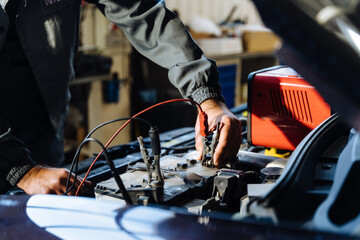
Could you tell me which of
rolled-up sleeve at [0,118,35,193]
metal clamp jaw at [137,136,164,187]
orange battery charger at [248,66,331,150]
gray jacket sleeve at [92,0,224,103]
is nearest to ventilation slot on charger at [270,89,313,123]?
orange battery charger at [248,66,331,150]

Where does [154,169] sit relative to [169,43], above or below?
below

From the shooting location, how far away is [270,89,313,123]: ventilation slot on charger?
125cm

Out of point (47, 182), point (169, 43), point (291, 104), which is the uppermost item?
point (169, 43)

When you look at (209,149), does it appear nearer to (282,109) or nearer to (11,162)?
(282,109)

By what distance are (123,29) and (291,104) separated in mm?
697

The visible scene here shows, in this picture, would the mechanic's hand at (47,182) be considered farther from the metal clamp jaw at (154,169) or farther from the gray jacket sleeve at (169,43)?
the gray jacket sleeve at (169,43)

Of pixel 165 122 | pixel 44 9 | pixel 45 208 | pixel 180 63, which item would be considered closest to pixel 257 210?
pixel 45 208

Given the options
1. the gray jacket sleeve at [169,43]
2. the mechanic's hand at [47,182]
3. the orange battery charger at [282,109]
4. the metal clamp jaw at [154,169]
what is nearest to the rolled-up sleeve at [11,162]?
the mechanic's hand at [47,182]

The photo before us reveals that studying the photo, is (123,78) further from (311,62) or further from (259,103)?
(311,62)

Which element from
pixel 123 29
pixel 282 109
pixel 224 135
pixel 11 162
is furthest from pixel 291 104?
pixel 11 162

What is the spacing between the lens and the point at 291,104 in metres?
1.27

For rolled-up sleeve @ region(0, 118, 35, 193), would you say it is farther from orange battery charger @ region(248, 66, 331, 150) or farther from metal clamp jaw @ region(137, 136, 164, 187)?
orange battery charger @ region(248, 66, 331, 150)

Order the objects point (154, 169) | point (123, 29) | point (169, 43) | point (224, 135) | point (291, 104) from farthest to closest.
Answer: point (123, 29)
point (169, 43)
point (291, 104)
point (224, 135)
point (154, 169)

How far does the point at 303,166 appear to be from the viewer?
826 millimetres
